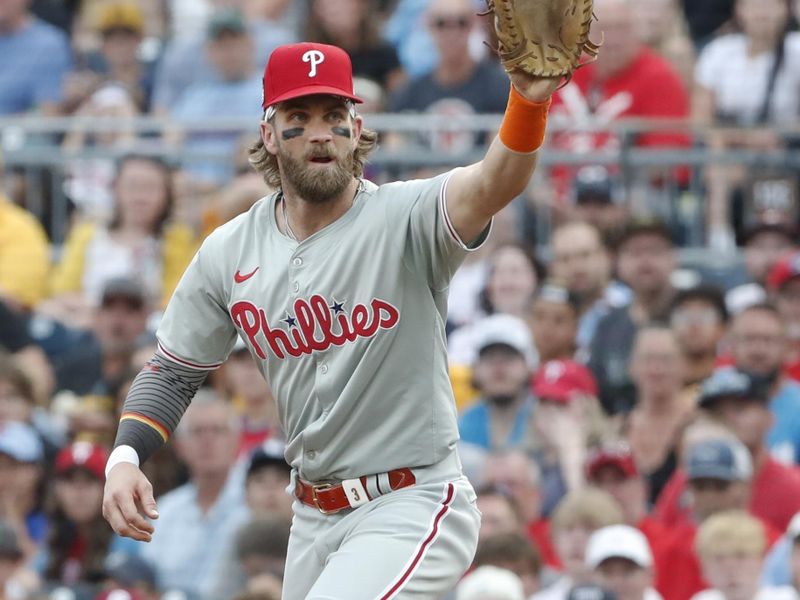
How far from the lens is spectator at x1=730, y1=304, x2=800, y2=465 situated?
935 cm

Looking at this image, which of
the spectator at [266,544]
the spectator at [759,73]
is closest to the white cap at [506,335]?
the spectator at [266,544]

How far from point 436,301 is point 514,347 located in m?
4.12

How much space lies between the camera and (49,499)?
9805 mm

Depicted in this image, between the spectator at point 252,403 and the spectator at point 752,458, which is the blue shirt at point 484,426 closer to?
the spectator at point 752,458

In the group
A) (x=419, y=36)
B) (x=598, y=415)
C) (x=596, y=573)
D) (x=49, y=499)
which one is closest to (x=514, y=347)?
(x=598, y=415)

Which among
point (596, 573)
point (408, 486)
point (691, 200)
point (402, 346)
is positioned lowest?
point (596, 573)

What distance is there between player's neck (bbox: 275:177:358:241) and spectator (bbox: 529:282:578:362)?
15.0 feet

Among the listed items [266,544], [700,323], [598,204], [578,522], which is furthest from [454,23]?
[266,544]

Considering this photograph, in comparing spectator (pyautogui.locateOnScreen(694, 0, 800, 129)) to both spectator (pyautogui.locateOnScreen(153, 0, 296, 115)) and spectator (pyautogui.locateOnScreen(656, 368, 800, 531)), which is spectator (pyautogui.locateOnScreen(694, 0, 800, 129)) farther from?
spectator (pyautogui.locateOnScreen(153, 0, 296, 115))

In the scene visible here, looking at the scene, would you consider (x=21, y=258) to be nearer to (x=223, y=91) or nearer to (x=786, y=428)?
(x=223, y=91)

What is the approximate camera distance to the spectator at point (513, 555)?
838 centimetres

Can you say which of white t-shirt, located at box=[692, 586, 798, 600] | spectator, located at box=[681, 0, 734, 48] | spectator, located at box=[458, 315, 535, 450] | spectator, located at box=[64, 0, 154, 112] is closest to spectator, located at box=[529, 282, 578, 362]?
spectator, located at box=[458, 315, 535, 450]

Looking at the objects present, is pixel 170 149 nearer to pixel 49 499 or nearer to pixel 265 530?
pixel 49 499

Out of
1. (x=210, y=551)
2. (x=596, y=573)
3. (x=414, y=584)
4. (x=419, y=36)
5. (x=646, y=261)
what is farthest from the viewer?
(x=419, y=36)
